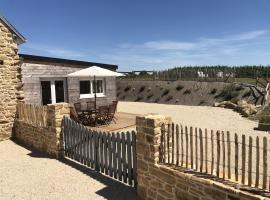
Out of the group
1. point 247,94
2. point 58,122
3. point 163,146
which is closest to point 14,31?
point 58,122

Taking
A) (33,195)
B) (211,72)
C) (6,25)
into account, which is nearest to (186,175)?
(33,195)

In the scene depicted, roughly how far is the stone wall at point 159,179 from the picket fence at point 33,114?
5265 millimetres

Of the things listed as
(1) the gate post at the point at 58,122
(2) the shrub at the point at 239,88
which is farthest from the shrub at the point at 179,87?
(1) the gate post at the point at 58,122

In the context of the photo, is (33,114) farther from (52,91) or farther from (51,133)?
(52,91)

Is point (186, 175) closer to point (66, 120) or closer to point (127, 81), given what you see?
point (66, 120)

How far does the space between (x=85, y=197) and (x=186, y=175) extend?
2.67 metres

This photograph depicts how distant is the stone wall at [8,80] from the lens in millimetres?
12703

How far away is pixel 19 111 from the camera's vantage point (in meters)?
12.9

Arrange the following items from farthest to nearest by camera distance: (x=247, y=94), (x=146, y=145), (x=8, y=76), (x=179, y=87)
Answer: (x=179, y=87), (x=247, y=94), (x=8, y=76), (x=146, y=145)

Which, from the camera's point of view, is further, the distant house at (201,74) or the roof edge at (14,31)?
the distant house at (201,74)

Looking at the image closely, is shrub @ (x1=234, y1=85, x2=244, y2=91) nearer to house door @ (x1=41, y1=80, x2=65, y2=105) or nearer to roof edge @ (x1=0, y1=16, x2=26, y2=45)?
house door @ (x1=41, y1=80, x2=65, y2=105)

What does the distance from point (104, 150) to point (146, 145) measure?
2.05 metres

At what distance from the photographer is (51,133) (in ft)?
32.7

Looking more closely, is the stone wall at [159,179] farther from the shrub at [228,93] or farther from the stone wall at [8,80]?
the shrub at [228,93]
